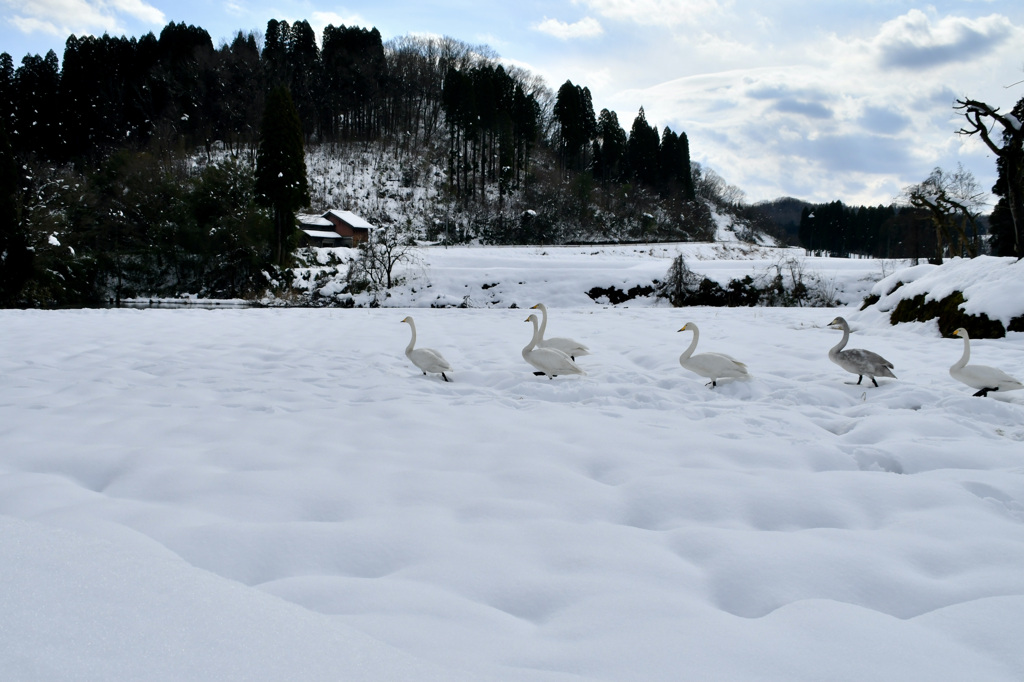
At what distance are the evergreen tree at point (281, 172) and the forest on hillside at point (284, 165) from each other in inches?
4.3

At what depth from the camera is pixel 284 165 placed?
30.7 metres

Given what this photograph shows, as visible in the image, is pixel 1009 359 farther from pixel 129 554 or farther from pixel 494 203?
pixel 494 203

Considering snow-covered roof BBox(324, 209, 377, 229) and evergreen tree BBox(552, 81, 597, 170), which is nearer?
snow-covered roof BBox(324, 209, 377, 229)

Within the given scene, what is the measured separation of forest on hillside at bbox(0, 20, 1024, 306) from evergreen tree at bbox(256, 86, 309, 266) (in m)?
0.11

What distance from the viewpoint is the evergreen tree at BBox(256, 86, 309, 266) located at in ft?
98.7

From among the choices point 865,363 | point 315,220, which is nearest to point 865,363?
point 865,363

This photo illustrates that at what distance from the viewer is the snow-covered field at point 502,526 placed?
1.70 metres

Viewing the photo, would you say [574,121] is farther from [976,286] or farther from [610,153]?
[976,286]

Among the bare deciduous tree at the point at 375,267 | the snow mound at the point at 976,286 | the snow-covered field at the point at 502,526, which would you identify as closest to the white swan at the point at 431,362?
the snow-covered field at the point at 502,526

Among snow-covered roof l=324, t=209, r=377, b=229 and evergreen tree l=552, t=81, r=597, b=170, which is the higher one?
evergreen tree l=552, t=81, r=597, b=170

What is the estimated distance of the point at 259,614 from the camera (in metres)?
1.78

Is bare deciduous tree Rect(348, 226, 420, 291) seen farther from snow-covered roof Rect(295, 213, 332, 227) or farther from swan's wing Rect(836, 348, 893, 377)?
swan's wing Rect(836, 348, 893, 377)

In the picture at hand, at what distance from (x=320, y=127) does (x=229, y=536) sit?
6776 cm

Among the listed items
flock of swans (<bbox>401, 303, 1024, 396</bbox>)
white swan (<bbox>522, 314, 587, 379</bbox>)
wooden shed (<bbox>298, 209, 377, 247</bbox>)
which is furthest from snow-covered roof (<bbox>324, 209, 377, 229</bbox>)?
white swan (<bbox>522, 314, 587, 379</bbox>)
